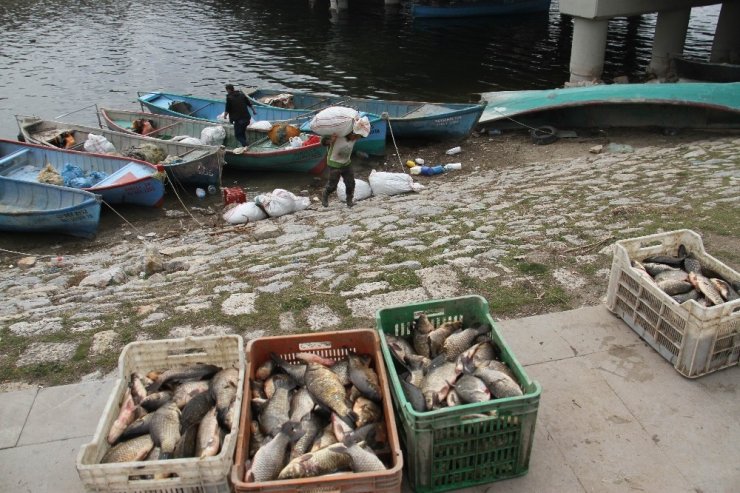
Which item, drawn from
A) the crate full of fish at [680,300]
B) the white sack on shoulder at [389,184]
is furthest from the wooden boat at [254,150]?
the crate full of fish at [680,300]

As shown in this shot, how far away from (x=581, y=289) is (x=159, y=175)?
36.3ft

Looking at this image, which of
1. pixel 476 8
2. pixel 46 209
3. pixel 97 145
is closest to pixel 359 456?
pixel 46 209

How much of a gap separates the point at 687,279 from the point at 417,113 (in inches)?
560

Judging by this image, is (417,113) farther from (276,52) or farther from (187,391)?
(276,52)

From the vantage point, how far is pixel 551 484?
13.1 ft

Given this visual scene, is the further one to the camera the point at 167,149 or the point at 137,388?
the point at 167,149

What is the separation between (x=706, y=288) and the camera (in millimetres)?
5094

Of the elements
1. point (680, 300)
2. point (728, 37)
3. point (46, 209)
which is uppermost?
point (728, 37)

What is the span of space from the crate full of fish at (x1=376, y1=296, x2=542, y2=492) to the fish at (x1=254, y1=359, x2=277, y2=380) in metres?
0.96

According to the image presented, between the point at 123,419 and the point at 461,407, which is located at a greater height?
the point at 461,407

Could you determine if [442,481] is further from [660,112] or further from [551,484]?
[660,112]

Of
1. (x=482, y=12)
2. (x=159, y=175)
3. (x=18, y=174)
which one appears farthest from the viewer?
(x=482, y=12)

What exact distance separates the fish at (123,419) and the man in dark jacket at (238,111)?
1292cm

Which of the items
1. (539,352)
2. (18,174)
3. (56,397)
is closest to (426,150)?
(18,174)
